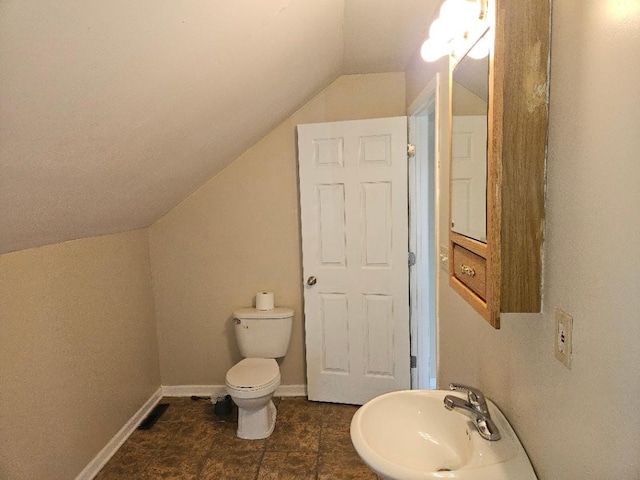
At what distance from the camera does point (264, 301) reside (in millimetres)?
2549

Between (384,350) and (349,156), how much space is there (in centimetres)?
135

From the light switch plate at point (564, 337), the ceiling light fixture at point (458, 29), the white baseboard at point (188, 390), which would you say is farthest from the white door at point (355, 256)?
the light switch plate at point (564, 337)

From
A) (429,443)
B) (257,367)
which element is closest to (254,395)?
(257,367)

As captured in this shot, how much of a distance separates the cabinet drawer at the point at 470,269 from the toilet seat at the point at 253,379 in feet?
4.79

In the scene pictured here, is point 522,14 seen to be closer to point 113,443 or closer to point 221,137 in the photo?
point 221,137

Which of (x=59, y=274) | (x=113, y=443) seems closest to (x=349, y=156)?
(x=59, y=274)

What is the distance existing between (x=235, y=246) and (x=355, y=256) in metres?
0.89

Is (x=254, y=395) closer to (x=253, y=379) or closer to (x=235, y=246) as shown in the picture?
(x=253, y=379)

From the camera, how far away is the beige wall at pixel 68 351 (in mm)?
1501

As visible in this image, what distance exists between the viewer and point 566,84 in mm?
744

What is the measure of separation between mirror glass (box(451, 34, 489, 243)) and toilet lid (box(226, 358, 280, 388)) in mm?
1527

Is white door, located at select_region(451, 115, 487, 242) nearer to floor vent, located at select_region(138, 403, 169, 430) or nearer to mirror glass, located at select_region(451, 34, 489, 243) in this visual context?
mirror glass, located at select_region(451, 34, 489, 243)

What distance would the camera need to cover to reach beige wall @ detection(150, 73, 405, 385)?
2.53m


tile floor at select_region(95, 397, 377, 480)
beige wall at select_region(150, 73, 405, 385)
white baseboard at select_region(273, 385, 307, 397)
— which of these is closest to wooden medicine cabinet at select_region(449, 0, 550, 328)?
tile floor at select_region(95, 397, 377, 480)
